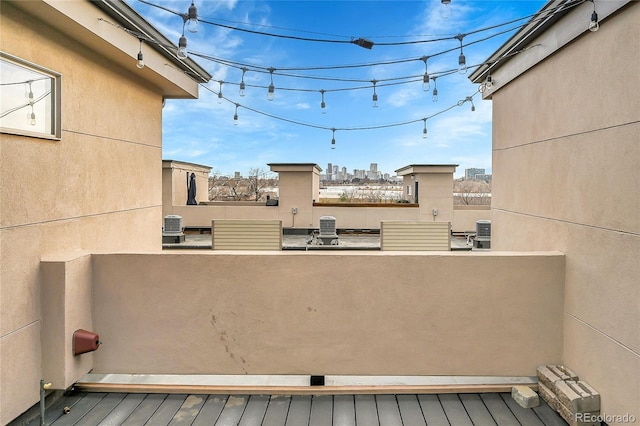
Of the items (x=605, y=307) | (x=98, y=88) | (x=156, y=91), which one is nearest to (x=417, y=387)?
(x=605, y=307)

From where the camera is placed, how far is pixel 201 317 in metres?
2.81

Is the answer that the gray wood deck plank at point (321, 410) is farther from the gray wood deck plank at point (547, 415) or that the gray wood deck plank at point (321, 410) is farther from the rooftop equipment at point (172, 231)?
the rooftop equipment at point (172, 231)

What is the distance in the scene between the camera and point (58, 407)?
8.38ft

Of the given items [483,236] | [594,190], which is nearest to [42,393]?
[594,190]

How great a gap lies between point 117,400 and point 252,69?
12.4 ft

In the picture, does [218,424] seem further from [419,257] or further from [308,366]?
[419,257]

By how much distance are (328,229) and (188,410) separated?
5.12 meters

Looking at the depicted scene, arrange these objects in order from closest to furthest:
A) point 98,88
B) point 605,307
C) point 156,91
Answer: point 605,307 < point 98,88 < point 156,91

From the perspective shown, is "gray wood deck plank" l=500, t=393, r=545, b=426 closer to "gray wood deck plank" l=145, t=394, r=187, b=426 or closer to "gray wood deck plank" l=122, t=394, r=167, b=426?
"gray wood deck plank" l=145, t=394, r=187, b=426

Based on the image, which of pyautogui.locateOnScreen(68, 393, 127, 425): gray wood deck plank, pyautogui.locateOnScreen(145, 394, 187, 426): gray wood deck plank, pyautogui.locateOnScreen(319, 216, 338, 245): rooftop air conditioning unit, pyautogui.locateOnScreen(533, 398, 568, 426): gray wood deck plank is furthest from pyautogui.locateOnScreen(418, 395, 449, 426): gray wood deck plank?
pyautogui.locateOnScreen(319, 216, 338, 245): rooftop air conditioning unit

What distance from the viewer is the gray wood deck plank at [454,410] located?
2.40 meters

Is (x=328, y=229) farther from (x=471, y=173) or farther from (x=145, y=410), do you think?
(x=471, y=173)

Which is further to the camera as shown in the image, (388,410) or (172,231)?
(172,231)

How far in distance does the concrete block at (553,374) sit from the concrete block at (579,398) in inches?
3.8
